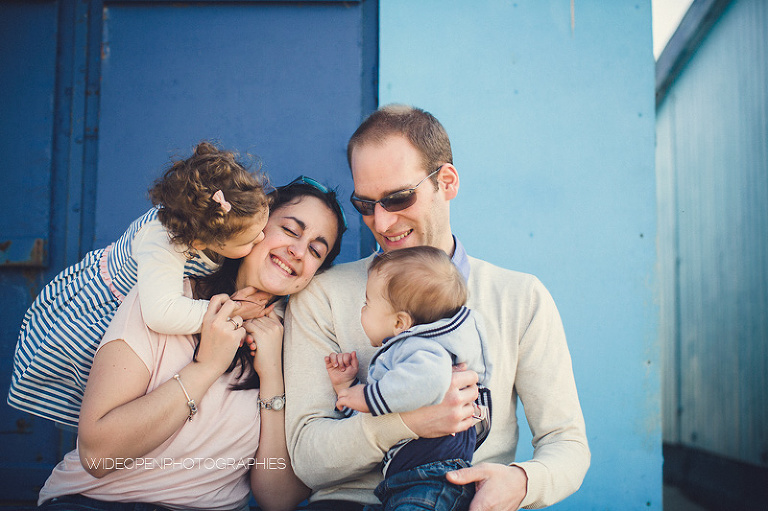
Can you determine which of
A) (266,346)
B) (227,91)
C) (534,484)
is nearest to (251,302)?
(266,346)

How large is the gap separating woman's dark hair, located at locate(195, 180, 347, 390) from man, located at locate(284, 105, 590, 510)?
108mm

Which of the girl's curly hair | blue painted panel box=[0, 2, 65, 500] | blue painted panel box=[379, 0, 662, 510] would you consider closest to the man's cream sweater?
the girl's curly hair

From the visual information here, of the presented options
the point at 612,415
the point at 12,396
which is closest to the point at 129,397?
the point at 12,396

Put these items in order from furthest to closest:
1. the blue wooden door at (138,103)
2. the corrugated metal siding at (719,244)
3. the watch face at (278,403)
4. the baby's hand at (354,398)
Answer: the corrugated metal siding at (719,244) → the blue wooden door at (138,103) → the watch face at (278,403) → the baby's hand at (354,398)

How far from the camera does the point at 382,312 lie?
1.82m

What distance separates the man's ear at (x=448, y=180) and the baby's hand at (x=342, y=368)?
2.92 ft

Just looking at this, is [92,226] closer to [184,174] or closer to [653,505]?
[184,174]

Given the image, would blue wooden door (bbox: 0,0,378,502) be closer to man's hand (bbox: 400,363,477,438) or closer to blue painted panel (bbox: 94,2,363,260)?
blue painted panel (bbox: 94,2,363,260)

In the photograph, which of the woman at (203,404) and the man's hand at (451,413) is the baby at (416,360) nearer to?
the man's hand at (451,413)

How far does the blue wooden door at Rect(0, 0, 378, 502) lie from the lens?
2906 millimetres

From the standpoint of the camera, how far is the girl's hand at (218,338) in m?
1.89

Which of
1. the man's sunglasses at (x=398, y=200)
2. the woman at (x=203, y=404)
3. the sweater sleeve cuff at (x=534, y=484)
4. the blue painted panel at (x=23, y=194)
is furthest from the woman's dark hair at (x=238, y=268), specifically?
the blue painted panel at (x=23, y=194)

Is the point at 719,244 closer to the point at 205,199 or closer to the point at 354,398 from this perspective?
the point at 354,398

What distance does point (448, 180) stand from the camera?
236 centimetres
